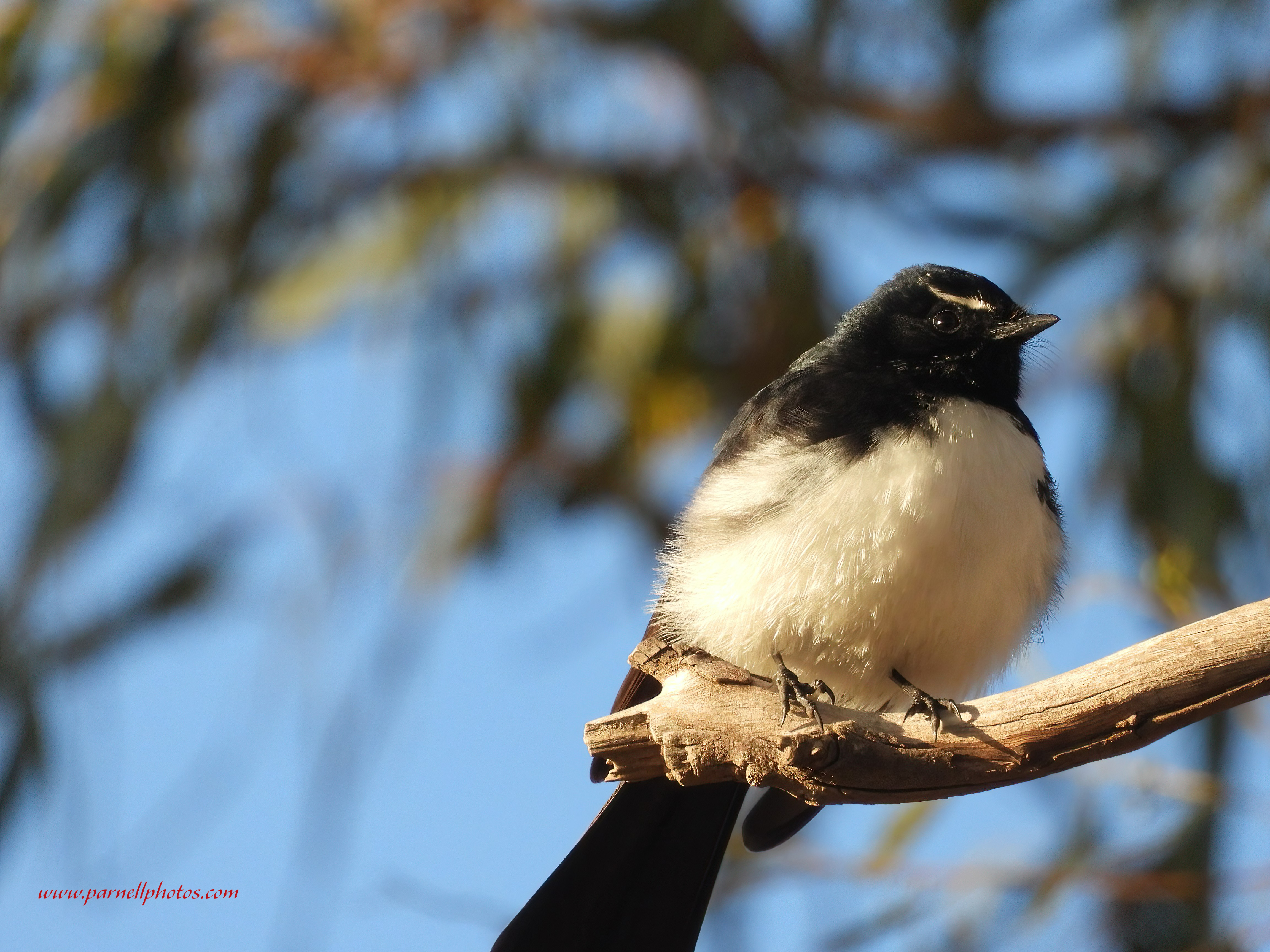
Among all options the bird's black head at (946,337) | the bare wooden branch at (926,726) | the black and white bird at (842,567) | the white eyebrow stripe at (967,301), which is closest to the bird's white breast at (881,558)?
the black and white bird at (842,567)

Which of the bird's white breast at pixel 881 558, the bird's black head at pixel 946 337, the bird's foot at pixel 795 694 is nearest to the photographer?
the bird's foot at pixel 795 694

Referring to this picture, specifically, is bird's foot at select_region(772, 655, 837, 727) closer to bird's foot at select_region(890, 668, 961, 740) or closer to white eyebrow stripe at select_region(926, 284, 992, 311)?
bird's foot at select_region(890, 668, 961, 740)

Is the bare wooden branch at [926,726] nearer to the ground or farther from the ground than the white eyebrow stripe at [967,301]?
nearer to the ground

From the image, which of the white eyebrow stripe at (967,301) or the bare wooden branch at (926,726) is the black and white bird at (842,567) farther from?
the bare wooden branch at (926,726)

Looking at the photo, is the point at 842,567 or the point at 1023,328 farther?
the point at 1023,328

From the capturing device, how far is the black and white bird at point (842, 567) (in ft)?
9.04

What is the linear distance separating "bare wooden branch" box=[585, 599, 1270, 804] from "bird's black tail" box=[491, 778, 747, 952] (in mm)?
396

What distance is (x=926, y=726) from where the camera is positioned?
2.36 meters

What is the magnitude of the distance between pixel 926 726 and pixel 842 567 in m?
0.46

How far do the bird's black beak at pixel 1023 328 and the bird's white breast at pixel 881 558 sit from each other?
7.1 inches

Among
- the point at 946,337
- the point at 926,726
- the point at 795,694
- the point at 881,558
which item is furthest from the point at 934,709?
the point at 946,337

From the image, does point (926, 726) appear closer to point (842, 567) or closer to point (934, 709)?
point (934, 709)

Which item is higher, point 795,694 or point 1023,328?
point 1023,328

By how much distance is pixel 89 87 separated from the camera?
419cm
